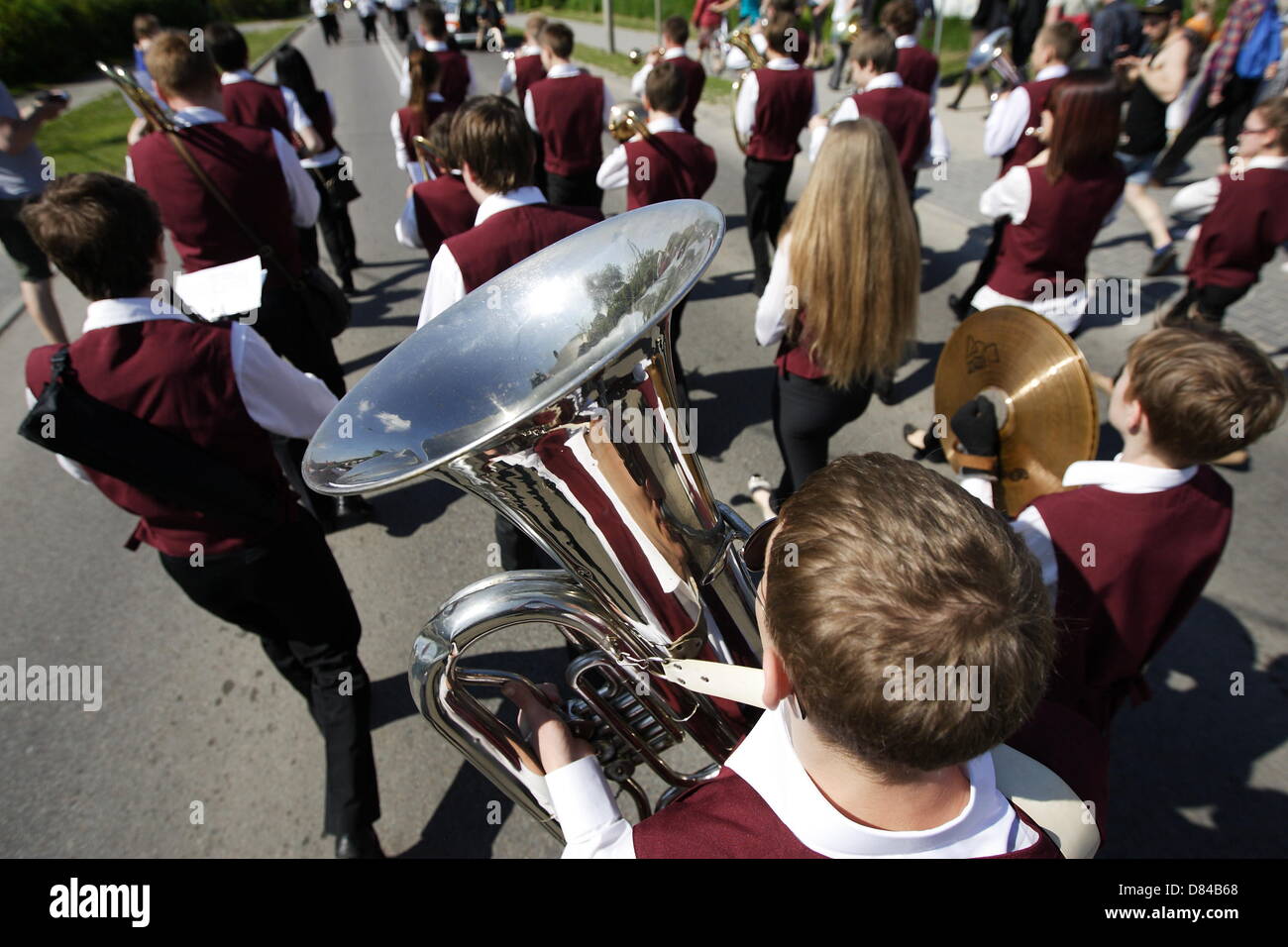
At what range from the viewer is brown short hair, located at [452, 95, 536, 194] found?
8.26 ft

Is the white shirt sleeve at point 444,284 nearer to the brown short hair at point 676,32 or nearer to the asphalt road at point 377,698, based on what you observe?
the asphalt road at point 377,698

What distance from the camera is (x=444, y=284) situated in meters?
2.44

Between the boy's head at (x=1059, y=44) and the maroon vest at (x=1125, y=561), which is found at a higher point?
the boy's head at (x=1059, y=44)

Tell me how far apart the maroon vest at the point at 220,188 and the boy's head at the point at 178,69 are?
0.59 ft

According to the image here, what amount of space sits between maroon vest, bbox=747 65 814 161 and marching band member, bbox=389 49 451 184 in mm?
2255

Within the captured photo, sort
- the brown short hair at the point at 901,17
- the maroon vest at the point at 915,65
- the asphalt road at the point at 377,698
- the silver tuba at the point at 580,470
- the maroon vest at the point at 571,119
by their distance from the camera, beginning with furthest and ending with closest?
the maroon vest at the point at 915,65
the brown short hair at the point at 901,17
the maroon vest at the point at 571,119
the asphalt road at the point at 377,698
the silver tuba at the point at 580,470

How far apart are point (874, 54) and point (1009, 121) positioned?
94 cm

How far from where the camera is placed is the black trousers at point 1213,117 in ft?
20.5

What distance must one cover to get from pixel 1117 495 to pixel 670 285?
40.8 inches

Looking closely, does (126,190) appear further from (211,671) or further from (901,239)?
(901,239)

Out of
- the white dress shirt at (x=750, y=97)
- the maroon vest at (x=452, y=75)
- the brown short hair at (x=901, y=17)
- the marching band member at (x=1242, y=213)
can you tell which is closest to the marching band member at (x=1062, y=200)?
the marching band member at (x=1242, y=213)

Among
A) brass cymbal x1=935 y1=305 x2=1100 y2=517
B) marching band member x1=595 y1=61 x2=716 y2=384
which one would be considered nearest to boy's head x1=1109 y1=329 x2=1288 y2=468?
brass cymbal x1=935 y1=305 x2=1100 y2=517

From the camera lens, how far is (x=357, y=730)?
2.15 metres

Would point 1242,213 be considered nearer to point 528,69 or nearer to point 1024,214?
point 1024,214
